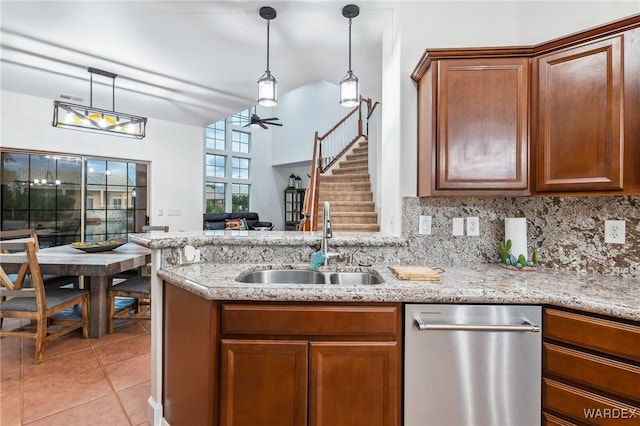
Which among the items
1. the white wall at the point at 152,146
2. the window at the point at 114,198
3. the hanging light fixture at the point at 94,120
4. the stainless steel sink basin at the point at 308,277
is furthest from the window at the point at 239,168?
the stainless steel sink basin at the point at 308,277

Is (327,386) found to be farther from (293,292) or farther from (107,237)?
(107,237)

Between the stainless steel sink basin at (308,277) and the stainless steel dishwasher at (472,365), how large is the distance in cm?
48

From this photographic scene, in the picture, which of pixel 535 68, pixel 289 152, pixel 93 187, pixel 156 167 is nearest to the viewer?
pixel 535 68

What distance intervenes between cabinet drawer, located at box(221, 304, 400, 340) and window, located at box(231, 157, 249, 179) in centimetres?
946

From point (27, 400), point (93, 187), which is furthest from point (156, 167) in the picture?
point (27, 400)

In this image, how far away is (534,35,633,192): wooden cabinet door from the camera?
150 cm

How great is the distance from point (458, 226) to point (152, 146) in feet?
16.6

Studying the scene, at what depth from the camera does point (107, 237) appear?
4984 millimetres

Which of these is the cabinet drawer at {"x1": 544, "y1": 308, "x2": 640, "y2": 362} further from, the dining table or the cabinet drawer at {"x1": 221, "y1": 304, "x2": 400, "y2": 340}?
the dining table

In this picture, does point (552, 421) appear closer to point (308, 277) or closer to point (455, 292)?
point (455, 292)

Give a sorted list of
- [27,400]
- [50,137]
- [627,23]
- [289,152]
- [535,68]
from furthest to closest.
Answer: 1. [289,152]
2. [50,137]
3. [27,400]
4. [535,68]
5. [627,23]

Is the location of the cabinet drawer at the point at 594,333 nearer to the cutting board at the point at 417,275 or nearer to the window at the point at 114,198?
the cutting board at the point at 417,275

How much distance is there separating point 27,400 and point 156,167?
396cm

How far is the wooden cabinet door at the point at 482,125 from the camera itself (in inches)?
67.6
